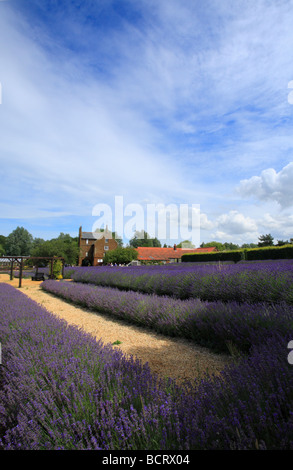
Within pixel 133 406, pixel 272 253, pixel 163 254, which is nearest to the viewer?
pixel 133 406

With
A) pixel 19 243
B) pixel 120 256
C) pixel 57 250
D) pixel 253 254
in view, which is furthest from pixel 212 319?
pixel 19 243

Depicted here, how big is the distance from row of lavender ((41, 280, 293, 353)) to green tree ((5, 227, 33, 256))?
57.4 meters

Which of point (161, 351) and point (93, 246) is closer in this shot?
point (161, 351)

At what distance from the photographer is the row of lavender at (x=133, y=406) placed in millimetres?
1190

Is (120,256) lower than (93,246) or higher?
lower

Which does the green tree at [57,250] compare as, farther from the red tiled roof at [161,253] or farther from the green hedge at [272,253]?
the green hedge at [272,253]

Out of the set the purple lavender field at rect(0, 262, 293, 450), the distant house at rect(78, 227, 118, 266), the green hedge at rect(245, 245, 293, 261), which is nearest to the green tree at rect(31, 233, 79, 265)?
the distant house at rect(78, 227, 118, 266)

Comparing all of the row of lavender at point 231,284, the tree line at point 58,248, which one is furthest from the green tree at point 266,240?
the row of lavender at point 231,284

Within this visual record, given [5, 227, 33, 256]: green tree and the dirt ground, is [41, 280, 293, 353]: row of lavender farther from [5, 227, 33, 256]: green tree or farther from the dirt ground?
[5, 227, 33, 256]: green tree

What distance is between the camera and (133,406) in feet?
5.12

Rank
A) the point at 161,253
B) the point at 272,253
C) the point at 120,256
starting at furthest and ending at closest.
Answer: the point at 161,253, the point at 120,256, the point at 272,253

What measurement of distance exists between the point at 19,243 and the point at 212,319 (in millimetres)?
61744

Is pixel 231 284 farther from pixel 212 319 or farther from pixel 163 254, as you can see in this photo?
pixel 163 254
